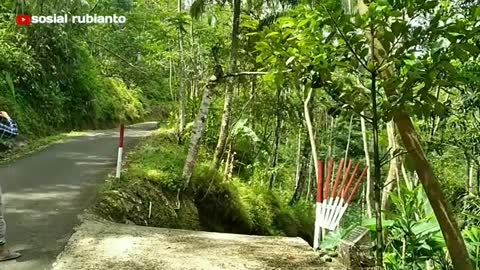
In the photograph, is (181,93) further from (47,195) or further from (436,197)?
(436,197)

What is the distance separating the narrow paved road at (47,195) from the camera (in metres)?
6.22

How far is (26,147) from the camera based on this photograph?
13.7m

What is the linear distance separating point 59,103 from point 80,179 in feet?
29.1

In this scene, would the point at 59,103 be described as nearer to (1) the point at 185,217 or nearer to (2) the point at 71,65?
(2) the point at 71,65

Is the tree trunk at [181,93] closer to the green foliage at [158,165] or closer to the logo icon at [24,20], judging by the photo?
the green foliage at [158,165]

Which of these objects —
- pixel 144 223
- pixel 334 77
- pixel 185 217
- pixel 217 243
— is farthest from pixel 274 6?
pixel 334 77

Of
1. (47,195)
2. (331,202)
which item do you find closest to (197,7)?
(47,195)

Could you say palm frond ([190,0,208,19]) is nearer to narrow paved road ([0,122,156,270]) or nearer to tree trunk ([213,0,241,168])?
tree trunk ([213,0,241,168])

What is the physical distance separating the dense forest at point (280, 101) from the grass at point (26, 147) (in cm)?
44

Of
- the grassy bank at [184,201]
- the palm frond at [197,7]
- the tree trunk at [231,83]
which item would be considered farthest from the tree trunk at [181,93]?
the tree trunk at [231,83]

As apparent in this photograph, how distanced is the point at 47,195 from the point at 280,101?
987 centimetres

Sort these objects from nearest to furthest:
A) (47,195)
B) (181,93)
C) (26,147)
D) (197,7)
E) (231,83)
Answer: (47,195) → (231,83) → (197,7) → (26,147) → (181,93)

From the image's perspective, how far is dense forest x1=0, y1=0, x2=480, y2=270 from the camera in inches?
143

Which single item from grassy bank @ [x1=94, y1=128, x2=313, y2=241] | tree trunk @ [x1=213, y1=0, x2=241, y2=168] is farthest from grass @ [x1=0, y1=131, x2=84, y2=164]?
tree trunk @ [x1=213, y1=0, x2=241, y2=168]
